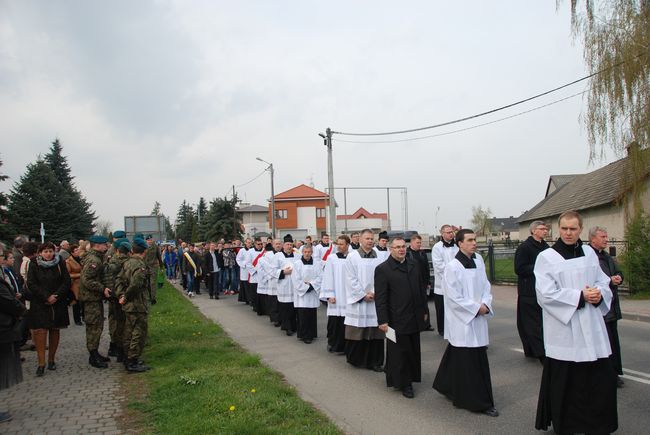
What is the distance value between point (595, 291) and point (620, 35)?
1290 centimetres

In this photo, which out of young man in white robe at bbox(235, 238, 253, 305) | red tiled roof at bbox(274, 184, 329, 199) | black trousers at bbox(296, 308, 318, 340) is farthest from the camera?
red tiled roof at bbox(274, 184, 329, 199)

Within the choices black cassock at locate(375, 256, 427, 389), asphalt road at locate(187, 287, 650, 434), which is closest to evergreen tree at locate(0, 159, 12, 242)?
asphalt road at locate(187, 287, 650, 434)

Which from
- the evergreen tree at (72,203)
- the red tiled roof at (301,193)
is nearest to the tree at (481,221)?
the red tiled roof at (301,193)

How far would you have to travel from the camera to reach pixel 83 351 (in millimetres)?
9336

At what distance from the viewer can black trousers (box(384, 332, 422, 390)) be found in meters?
6.28

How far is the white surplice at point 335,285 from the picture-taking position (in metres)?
8.84

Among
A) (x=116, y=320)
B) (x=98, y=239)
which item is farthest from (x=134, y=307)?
(x=98, y=239)

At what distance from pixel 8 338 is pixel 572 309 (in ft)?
17.9

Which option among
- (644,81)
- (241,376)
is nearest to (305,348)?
(241,376)

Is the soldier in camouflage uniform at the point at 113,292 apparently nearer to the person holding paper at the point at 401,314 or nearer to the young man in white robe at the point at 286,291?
the young man in white robe at the point at 286,291

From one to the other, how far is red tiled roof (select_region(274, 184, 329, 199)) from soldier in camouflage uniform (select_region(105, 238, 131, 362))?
6742cm

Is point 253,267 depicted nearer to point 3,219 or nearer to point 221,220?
point 3,219

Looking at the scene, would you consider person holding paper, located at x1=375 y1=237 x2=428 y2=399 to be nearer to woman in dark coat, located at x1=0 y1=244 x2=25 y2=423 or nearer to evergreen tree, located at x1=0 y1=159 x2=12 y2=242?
woman in dark coat, located at x1=0 y1=244 x2=25 y2=423

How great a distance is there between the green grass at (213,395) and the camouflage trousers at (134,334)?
0.35 metres
